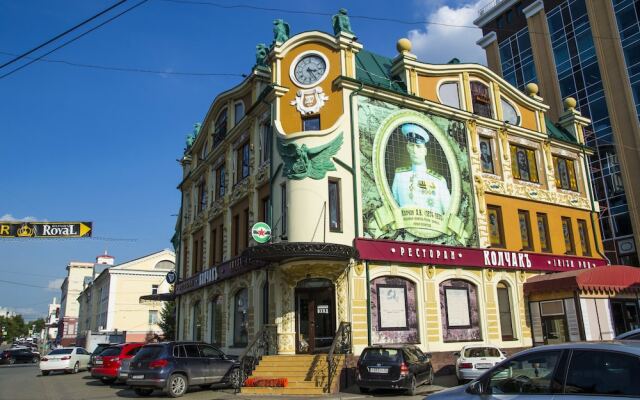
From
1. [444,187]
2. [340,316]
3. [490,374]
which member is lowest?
[490,374]

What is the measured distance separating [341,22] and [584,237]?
729 inches

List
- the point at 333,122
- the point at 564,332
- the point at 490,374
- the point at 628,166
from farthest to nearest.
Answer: the point at 628,166
the point at 564,332
the point at 333,122
the point at 490,374

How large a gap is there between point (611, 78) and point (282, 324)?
36755 millimetres

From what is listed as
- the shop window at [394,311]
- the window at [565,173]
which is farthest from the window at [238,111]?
the window at [565,173]

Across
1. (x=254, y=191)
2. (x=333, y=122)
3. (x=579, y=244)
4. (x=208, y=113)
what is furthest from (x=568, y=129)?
(x=208, y=113)

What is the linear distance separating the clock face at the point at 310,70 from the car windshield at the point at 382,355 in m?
11.8

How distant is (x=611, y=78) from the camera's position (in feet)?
136

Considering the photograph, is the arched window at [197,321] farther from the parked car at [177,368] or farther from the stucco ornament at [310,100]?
the stucco ornament at [310,100]

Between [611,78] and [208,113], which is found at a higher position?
[611,78]

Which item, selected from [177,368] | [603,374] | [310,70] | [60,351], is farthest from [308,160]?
[60,351]

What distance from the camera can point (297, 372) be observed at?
17344mm

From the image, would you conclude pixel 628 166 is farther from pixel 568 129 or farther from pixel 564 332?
pixel 564 332

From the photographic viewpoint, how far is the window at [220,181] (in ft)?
95.5

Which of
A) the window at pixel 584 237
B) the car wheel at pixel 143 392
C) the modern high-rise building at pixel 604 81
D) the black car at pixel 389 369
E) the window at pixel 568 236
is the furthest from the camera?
the modern high-rise building at pixel 604 81
